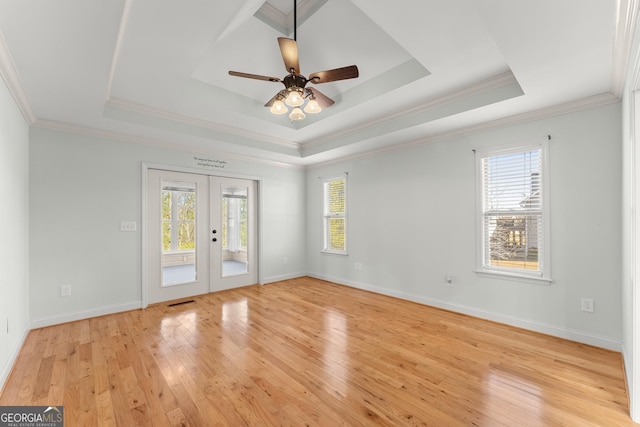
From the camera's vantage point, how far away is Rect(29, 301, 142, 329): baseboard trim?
3.41m

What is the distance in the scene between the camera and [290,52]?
2295 millimetres

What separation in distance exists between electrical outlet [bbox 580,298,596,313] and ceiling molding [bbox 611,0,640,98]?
81.5 inches

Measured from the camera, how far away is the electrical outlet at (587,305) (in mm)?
2898

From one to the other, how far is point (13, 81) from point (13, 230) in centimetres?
135

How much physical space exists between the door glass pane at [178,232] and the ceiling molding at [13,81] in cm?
174

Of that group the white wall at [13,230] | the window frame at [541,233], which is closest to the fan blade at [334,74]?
the window frame at [541,233]

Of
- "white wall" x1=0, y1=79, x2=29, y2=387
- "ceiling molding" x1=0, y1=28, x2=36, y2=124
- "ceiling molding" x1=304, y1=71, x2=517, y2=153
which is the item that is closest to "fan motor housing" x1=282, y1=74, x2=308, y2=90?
"ceiling molding" x1=304, y1=71, x2=517, y2=153

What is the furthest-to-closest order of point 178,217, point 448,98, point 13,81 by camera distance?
1. point 178,217
2. point 448,98
3. point 13,81

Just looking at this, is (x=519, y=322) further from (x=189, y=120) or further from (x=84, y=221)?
(x=84, y=221)

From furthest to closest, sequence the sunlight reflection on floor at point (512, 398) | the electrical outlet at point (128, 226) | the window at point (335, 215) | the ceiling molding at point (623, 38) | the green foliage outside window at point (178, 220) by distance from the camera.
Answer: the window at point (335, 215), the green foliage outside window at point (178, 220), the electrical outlet at point (128, 226), the sunlight reflection on floor at point (512, 398), the ceiling molding at point (623, 38)

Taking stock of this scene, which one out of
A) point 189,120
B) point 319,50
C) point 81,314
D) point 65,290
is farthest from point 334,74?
point 81,314

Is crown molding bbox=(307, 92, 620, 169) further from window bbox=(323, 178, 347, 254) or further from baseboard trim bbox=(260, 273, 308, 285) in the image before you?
baseboard trim bbox=(260, 273, 308, 285)

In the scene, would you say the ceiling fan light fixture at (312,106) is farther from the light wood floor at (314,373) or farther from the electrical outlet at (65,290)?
the electrical outlet at (65,290)

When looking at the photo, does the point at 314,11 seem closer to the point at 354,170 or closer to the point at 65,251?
the point at 354,170
